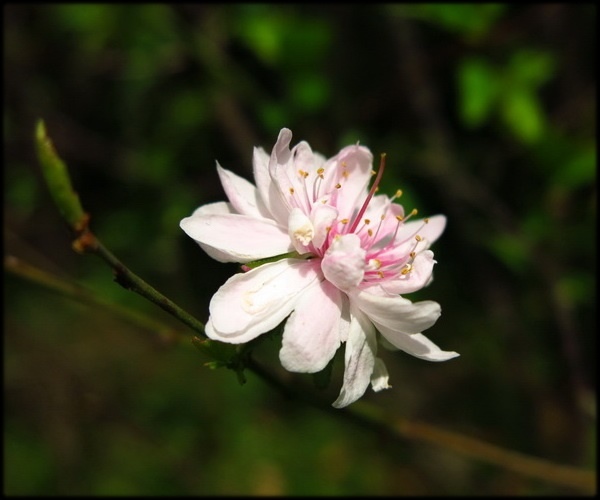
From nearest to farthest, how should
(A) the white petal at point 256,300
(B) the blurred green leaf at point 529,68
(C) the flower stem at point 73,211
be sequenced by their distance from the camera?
(C) the flower stem at point 73,211
(A) the white petal at point 256,300
(B) the blurred green leaf at point 529,68

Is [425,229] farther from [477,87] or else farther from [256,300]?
[477,87]

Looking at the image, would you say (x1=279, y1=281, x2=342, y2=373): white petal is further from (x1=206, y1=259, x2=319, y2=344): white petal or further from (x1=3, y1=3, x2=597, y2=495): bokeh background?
(x1=3, y1=3, x2=597, y2=495): bokeh background

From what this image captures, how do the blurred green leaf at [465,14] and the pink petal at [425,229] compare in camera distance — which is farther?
the blurred green leaf at [465,14]

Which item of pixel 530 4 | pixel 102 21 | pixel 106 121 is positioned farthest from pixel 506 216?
pixel 106 121

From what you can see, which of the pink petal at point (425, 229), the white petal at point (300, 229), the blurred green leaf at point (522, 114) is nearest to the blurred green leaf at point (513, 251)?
the blurred green leaf at point (522, 114)

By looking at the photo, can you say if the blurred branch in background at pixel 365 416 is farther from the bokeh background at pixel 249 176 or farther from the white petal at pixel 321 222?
the bokeh background at pixel 249 176

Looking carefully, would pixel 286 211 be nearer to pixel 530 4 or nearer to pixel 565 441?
pixel 530 4

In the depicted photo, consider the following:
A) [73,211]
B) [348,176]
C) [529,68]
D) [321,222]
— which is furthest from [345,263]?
[529,68]

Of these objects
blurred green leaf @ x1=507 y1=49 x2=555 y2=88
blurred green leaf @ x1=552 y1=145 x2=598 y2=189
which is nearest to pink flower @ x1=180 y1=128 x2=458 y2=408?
blurred green leaf @ x1=552 y1=145 x2=598 y2=189
